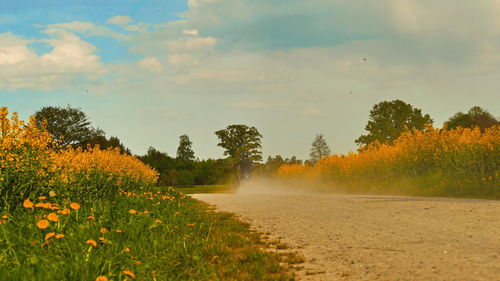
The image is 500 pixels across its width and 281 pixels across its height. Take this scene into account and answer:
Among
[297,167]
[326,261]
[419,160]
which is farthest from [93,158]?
[297,167]

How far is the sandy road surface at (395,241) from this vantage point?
15.3 feet

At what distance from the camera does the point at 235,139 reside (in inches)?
1980

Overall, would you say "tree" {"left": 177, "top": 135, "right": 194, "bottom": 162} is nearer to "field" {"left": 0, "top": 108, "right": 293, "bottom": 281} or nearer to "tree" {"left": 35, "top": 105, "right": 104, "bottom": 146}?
"tree" {"left": 35, "top": 105, "right": 104, "bottom": 146}

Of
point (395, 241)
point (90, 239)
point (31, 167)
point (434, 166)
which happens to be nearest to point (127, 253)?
point (90, 239)

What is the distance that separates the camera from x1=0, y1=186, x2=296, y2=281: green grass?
4.06m

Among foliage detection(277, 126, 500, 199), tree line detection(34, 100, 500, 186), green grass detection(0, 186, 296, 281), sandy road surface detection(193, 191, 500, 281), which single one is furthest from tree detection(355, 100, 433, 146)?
green grass detection(0, 186, 296, 281)

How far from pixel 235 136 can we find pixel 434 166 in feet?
109

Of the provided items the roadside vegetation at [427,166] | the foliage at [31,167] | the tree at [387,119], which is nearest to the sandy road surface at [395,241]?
the foliage at [31,167]

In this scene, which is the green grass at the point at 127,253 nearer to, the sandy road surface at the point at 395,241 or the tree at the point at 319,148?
the sandy road surface at the point at 395,241

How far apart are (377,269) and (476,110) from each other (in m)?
65.3

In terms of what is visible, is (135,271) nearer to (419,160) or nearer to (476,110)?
(419,160)

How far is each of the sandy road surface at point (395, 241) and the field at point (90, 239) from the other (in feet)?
2.33

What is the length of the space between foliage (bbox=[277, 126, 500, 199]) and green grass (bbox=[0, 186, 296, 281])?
41.0ft

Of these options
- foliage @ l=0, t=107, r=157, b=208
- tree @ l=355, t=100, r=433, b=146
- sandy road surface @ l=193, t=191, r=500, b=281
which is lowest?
sandy road surface @ l=193, t=191, r=500, b=281
